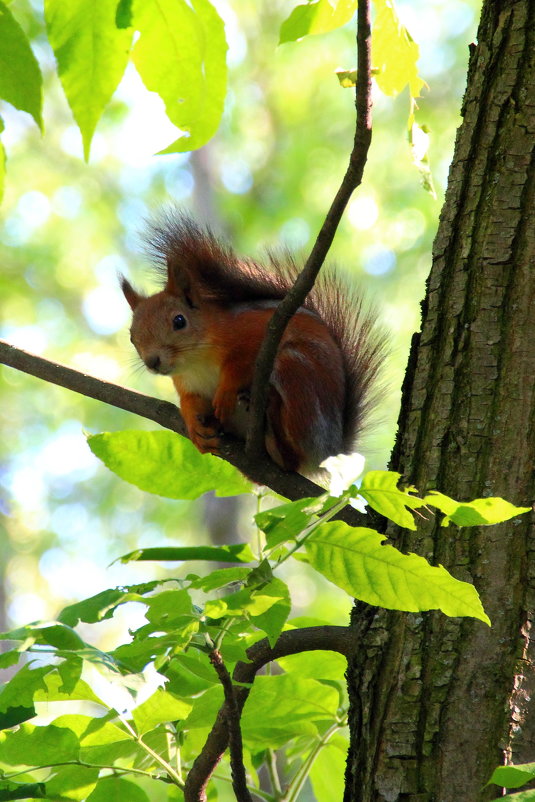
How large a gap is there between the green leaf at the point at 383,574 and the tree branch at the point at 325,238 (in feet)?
1.54

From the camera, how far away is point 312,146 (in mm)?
10703

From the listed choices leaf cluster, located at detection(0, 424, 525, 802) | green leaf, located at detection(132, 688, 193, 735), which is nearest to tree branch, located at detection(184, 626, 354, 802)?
leaf cluster, located at detection(0, 424, 525, 802)

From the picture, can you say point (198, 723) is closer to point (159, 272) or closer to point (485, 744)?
point (485, 744)

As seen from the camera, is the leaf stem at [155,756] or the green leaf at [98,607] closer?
the green leaf at [98,607]

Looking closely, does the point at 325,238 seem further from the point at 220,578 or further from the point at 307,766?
the point at 307,766

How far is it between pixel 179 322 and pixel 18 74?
202 centimetres

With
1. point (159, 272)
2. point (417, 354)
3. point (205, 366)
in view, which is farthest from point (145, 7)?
point (159, 272)

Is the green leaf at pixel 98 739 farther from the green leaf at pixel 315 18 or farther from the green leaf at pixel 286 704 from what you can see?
the green leaf at pixel 315 18

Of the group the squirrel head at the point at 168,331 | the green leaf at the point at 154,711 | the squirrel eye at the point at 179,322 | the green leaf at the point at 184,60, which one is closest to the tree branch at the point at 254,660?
the green leaf at the point at 154,711

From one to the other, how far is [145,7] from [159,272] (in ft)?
7.63

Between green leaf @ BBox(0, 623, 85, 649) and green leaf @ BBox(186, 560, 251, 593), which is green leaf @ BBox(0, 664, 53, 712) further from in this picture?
green leaf @ BBox(186, 560, 251, 593)

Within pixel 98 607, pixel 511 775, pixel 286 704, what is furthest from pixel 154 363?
pixel 511 775

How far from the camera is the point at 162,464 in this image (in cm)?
106

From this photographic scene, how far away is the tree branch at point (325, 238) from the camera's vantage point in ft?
3.07
